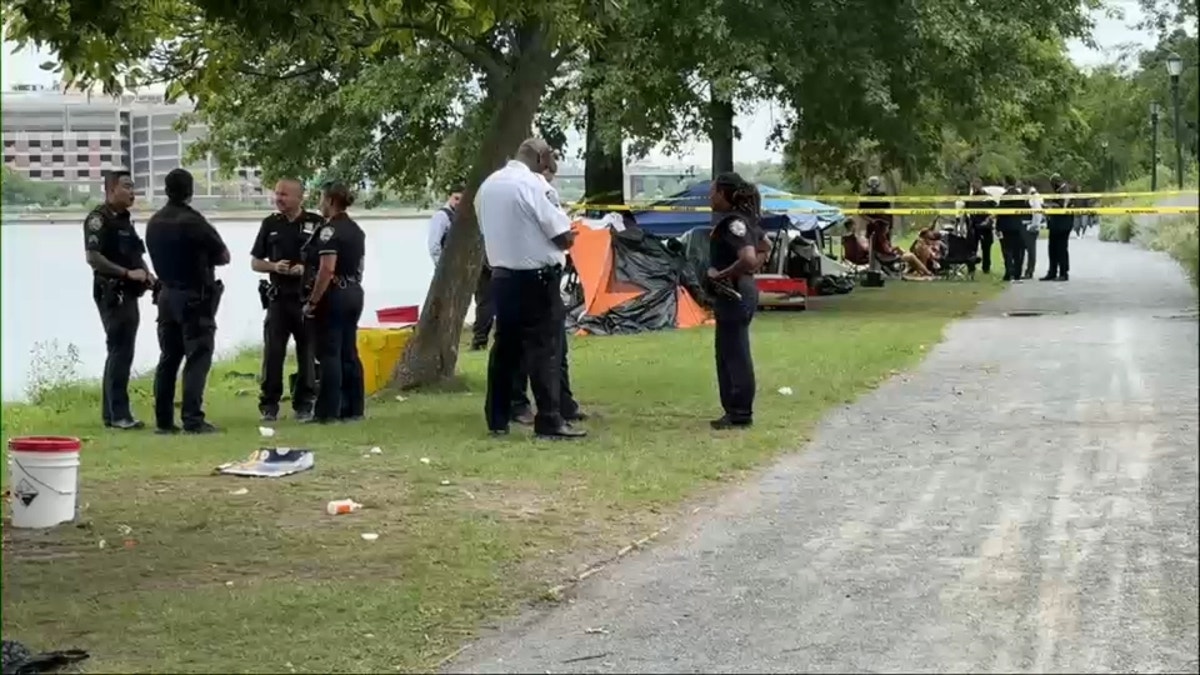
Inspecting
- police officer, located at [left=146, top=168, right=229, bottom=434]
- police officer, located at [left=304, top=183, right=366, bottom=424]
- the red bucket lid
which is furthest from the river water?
police officer, located at [left=304, top=183, right=366, bottom=424]

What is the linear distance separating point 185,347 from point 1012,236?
11.6 m

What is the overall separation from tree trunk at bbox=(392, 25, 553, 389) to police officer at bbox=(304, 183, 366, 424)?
179 cm

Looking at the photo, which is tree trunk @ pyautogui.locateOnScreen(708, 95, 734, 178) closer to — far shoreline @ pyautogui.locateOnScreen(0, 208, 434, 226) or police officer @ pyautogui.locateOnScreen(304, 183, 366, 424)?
far shoreline @ pyautogui.locateOnScreen(0, 208, 434, 226)

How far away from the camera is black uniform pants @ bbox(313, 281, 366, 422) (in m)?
11.2

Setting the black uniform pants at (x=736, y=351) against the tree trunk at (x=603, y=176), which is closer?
the black uniform pants at (x=736, y=351)

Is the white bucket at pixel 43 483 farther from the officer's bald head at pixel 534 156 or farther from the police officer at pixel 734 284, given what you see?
the police officer at pixel 734 284

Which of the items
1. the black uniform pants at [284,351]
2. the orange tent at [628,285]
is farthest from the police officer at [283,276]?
the orange tent at [628,285]

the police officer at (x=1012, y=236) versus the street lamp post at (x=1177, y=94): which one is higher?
the street lamp post at (x=1177, y=94)

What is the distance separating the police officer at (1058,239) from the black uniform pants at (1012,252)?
402 centimetres

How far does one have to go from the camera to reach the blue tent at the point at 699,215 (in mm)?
22266

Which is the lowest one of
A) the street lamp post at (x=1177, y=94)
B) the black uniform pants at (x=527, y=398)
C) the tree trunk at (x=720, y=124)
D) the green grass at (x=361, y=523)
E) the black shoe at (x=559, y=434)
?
the green grass at (x=361, y=523)

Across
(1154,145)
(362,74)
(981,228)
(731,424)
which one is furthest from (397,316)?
(1154,145)

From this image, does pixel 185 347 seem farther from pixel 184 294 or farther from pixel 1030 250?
pixel 1030 250

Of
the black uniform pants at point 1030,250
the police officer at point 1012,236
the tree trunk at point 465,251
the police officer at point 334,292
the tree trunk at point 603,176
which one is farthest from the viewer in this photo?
the tree trunk at point 603,176
